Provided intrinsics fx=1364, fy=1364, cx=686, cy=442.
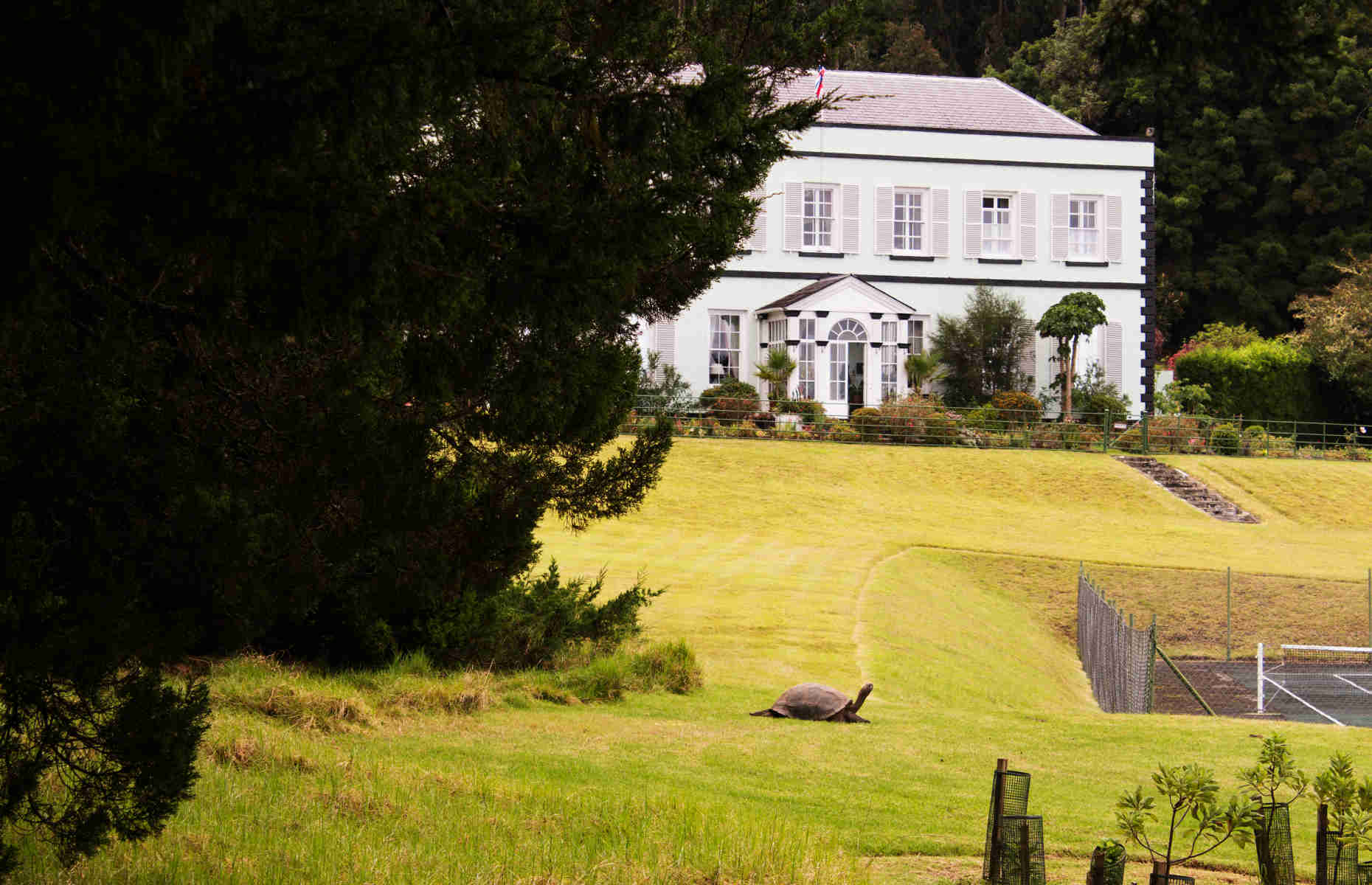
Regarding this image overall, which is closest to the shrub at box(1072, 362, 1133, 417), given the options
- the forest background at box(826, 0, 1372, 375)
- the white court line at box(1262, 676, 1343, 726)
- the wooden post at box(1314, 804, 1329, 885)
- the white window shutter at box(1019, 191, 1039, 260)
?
the white window shutter at box(1019, 191, 1039, 260)

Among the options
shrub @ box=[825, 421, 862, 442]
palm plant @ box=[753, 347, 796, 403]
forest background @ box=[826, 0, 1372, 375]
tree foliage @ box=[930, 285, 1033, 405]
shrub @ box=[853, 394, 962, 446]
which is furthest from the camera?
forest background @ box=[826, 0, 1372, 375]

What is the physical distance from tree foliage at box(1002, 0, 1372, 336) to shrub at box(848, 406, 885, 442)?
20107mm

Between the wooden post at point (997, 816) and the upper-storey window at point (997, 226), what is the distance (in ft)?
109

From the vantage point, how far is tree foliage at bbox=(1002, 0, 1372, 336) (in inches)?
1866

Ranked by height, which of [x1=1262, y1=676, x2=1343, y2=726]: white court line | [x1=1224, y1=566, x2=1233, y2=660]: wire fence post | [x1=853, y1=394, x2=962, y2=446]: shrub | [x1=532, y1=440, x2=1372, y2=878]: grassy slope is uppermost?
[x1=853, y1=394, x2=962, y2=446]: shrub

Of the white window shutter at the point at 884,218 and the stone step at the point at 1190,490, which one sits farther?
the white window shutter at the point at 884,218

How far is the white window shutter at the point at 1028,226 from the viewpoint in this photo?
38750 mm

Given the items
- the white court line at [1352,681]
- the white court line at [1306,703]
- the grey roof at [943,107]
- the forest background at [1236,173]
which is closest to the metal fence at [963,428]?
the grey roof at [943,107]

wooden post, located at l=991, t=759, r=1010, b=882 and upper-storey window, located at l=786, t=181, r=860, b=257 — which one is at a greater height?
upper-storey window, located at l=786, t=181, r=860, b=257

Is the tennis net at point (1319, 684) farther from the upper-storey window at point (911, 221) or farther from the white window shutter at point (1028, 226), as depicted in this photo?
the upper-storey window at point (911, 221)

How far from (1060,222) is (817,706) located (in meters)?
29.7

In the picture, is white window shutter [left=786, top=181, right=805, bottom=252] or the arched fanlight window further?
white window shutter [left=786, top=181, right=805, bottom=252]

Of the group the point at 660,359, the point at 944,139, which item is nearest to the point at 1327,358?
the point at 944,139

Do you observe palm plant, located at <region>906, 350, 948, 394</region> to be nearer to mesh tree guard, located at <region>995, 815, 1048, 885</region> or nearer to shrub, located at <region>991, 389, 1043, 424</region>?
shrub, located at <region>991, 389, 1043, 424</region>
